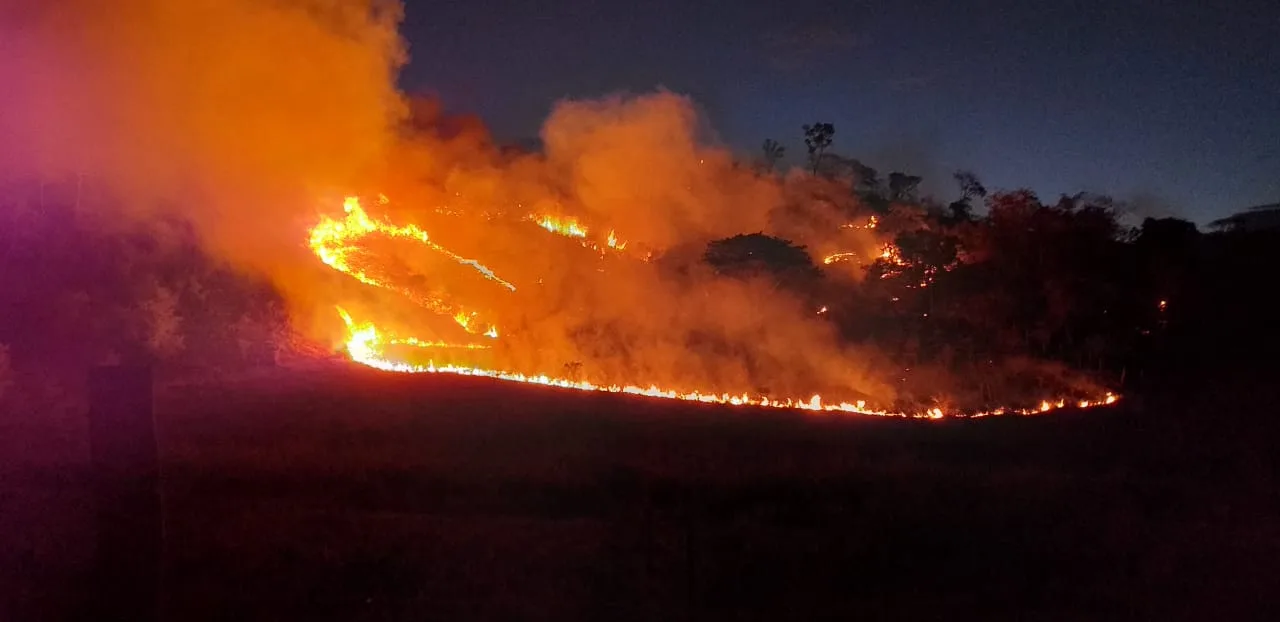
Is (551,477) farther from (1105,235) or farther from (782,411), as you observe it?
(1105,235)

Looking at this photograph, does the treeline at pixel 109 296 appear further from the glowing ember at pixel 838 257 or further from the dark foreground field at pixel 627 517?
the glowing ember at pixel 838 257

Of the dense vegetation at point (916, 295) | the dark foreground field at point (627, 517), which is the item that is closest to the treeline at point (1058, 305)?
the dense vegetation at point (916, 295)

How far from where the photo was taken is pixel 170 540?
26.0 feet

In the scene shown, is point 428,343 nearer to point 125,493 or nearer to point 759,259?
point 759,259

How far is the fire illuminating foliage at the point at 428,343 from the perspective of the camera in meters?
19.7

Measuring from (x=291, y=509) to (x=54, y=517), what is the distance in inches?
82.1

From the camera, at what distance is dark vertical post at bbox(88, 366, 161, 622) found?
500 centimetres

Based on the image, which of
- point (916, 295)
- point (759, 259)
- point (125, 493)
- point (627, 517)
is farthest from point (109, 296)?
point (916, 295)

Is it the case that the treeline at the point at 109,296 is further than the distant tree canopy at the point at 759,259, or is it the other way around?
the distant tree canopy at the point at 759,259

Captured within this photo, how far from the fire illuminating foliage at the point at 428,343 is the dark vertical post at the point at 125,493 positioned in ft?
44.0

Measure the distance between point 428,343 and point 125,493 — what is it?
16.6m

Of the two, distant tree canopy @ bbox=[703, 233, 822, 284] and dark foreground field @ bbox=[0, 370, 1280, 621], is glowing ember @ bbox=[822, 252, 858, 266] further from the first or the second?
dark foreground field @ bbox=[0, 370, 1280, 621]

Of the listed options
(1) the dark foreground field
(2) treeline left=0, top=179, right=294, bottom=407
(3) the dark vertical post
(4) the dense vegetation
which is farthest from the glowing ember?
(3) the dark vertical post

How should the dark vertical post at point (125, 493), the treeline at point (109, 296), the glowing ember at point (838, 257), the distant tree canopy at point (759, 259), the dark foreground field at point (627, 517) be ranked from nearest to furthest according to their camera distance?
the dark vertical post at point (125, 493), the dark foreground field at point (627, 517), the treeline at point (109, 296), the distant tree canopy at point (759, 259), the glowing ember at point (838, 257)
